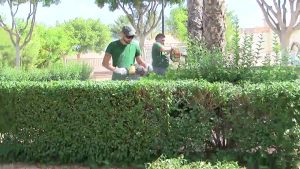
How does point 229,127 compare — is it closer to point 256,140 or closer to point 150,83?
point 256,140

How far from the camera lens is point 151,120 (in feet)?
16.2

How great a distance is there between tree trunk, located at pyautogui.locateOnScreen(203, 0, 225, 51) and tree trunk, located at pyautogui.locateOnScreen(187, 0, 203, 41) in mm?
1580

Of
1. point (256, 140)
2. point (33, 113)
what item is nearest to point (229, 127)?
point (256, 140)

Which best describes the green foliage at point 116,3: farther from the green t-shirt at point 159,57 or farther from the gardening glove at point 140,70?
the gardening glove at point 140,70

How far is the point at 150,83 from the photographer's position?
4938 millimetres

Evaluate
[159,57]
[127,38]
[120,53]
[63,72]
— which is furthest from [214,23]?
[63,72]

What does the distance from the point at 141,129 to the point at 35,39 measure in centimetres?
2663

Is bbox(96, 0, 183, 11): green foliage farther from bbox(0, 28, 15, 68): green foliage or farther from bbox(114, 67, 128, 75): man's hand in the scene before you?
bbox(114, 67, 128, 75): man's hand

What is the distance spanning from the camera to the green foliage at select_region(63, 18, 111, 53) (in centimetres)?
6259

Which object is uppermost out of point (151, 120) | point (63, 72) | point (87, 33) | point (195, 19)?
point (87, 33)

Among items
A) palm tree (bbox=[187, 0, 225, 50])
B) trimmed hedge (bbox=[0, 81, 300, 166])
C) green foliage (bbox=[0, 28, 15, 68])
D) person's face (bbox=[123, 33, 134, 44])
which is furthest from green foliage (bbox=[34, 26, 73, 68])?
trimmed hedge (bbox=[0, 81, 300, 166])

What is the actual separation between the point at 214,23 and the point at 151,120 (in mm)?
3646

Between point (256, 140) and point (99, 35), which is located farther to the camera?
point (99, 35)

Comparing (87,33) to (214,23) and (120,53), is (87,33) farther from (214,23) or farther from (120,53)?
(120,53)
